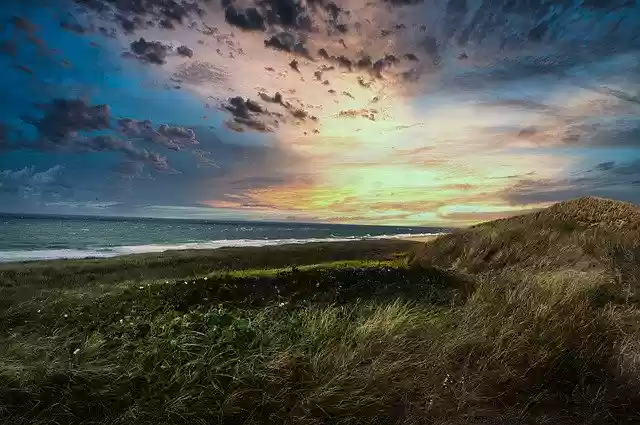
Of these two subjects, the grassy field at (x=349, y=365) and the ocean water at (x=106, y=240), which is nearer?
the grassy field at (x=349, y=365)

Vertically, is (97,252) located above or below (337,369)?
below

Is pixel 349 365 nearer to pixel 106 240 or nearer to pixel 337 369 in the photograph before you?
pixel 337 369

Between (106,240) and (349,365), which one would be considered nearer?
(349,365)

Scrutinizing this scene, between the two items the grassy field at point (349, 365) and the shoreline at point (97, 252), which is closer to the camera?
the grassy field at point (349, 365)

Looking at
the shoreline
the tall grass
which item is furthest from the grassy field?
the shoreline

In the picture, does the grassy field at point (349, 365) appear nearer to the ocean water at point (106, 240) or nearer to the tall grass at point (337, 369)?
the tall grass at point (337, 369)

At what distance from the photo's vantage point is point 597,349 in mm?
5145

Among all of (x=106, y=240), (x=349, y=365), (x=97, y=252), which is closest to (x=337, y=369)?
(x=349, y=365)

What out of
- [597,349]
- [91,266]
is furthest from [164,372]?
[91,266]

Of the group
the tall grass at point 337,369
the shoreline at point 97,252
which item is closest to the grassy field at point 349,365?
the tall grass at point 337,369

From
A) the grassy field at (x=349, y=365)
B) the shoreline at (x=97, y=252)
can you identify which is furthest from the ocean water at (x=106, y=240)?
the grassy field at (x=349, y=365)

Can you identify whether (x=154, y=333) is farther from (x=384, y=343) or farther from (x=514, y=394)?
(x=514, y=394)

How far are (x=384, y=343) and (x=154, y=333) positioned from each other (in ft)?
7.14

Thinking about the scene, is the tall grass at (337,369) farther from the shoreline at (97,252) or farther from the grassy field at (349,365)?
the shoreline at (97,252)
